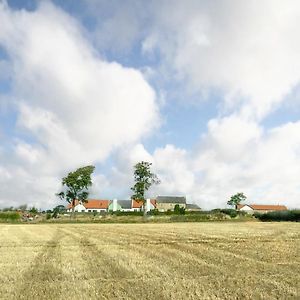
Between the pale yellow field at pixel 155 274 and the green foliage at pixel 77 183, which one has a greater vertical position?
the green foliage at pixel 77 183

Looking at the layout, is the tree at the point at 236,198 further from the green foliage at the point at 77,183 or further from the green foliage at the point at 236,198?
the green foliage at the point at 77,183

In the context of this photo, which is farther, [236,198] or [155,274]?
[236,198]

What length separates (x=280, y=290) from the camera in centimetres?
1112

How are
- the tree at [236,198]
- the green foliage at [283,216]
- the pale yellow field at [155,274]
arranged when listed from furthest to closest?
1. the tree at [236,198]
2. the green foliage at [283,216]
3. the pale yellow field at [155,274]

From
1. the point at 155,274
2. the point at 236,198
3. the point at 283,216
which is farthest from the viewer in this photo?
the point at 236,198

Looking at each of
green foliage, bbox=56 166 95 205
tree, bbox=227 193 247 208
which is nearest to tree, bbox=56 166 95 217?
green foliage, bbox=56 166 95 205

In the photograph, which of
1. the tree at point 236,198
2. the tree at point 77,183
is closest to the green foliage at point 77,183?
the tree at point 77,183

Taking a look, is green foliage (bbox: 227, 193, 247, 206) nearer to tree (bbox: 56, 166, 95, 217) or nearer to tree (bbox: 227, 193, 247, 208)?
tree (bbox: 227, 193, 247, 208)

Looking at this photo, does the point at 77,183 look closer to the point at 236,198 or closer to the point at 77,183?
the point at 77,183

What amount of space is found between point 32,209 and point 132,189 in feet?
213

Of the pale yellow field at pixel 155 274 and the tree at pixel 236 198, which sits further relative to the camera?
the tree at pixel 236 198

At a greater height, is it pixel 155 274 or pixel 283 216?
pixel 283 216

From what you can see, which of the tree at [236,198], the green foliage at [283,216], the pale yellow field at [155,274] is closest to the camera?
the pale yellow field at [155,274]

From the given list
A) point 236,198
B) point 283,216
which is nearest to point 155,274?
point 283,216
